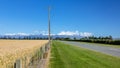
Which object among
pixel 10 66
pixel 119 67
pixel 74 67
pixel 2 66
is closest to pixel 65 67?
pixel 74 67

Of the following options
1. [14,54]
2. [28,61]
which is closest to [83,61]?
[28,61]

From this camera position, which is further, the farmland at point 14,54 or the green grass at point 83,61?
the green grass at point 83,61

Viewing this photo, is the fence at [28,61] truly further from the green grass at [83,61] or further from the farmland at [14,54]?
the green grass at [83,61]

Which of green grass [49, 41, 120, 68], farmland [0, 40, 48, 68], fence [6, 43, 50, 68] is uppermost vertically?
farmland [0, 40, 48, 68]

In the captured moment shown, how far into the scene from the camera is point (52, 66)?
48.1 feet

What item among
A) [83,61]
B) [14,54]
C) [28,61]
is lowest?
[83,61]

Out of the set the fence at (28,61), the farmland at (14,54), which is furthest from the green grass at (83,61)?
the farmland at (14,54)

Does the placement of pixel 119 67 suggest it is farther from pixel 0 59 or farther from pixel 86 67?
pixel 0 59

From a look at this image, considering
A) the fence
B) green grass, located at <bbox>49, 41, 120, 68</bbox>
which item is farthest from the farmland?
green grass, located at <bbox>49, 41, 120, 68</bbox>

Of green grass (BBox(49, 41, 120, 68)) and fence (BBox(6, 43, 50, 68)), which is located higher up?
fence (BBox(6, 43, 50, 68))

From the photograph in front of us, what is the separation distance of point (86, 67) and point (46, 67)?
2.30 metres

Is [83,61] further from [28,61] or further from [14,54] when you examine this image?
[14,54]

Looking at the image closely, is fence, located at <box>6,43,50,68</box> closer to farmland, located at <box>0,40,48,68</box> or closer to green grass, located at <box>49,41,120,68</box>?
farmland, located at <box>0,40,48,68</box>

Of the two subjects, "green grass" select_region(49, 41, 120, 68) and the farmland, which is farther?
"green grass" select_region(49, 41, 120, 68)
